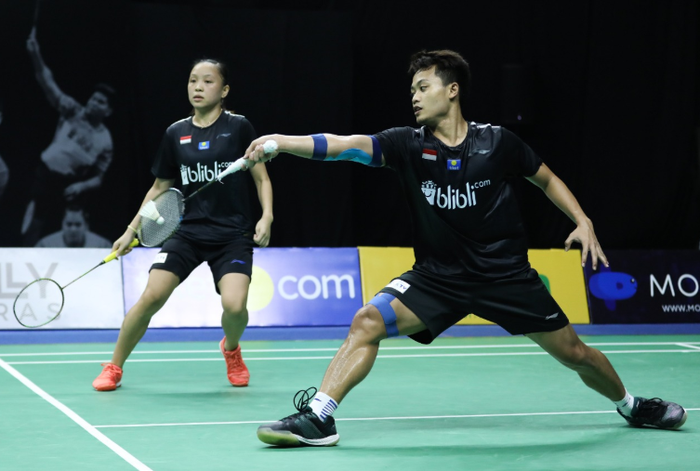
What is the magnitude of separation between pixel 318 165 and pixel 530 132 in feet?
7.51

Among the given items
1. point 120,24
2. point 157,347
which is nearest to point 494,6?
point 120,24

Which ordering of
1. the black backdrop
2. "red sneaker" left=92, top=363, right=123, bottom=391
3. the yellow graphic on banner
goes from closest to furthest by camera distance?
"red sneaker" left=92, top=363, right=123, bottom=391, the yellow graphic on banner, the black backdrop

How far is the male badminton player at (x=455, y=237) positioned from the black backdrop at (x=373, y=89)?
5322 mm

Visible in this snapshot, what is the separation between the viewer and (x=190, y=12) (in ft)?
30.3

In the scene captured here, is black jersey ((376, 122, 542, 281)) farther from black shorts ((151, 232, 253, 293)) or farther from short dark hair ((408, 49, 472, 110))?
black shorts ((151, 232, 253, 293))

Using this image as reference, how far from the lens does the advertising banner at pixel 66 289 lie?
786 centimetres

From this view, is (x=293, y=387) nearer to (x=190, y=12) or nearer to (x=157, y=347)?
(x=157, y=347)

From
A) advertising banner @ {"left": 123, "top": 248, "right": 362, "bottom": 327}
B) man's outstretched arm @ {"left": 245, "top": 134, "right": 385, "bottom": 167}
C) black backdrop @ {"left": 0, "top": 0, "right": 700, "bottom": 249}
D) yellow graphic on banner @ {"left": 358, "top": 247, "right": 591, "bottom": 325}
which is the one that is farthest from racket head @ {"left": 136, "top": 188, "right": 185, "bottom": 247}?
black backdrop @ {"left": 0, "top": 0, "right": 700, "bottom": 249}

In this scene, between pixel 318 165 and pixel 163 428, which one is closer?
pixel 163 428

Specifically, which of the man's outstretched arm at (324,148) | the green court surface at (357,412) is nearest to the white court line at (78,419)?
the green court surface at (357,412)

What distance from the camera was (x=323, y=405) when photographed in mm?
3910

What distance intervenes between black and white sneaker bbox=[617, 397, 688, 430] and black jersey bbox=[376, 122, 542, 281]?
0.84 meters

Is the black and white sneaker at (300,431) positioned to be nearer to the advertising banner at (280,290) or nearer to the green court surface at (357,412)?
the green court surface at (357,412)

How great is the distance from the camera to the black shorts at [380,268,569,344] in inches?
160
